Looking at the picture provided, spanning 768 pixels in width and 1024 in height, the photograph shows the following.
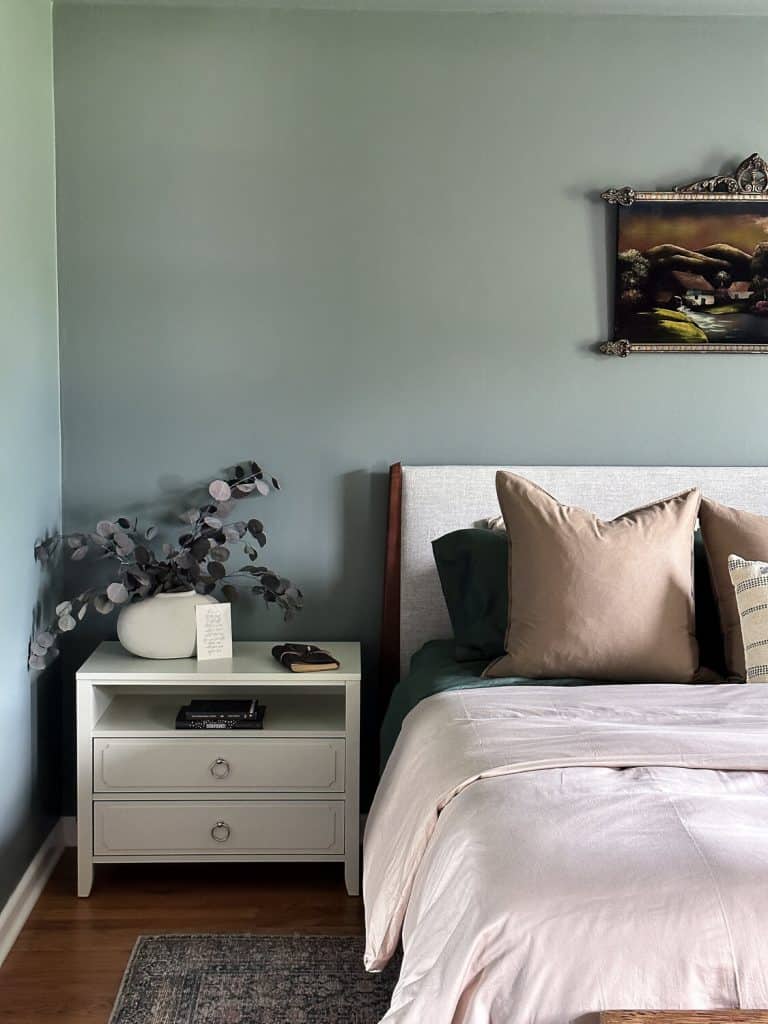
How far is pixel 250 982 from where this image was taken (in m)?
2.25

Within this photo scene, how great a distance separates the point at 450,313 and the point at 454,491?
1.78 ft

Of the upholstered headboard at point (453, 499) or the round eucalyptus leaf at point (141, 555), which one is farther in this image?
the upholstered headboard at point (453, 499)

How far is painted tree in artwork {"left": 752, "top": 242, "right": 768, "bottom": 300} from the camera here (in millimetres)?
2973

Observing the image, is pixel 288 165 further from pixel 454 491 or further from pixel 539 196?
pixel 454 491

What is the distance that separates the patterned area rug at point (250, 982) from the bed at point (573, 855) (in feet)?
1.15

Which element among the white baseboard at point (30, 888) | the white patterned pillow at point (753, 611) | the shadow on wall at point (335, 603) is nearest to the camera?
the white patterned pillow at point (753, 611)

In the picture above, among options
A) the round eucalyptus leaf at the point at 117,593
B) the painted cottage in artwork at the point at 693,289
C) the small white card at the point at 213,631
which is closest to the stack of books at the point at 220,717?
the small white card at the point at 213,631

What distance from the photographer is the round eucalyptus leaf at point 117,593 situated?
2.67 m

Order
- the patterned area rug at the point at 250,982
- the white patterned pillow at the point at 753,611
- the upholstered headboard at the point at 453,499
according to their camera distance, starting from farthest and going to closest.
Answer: the upholstered headboard at the point at 453,499, the white patterned pillow at the point at 753,611, the patterned area rug at the point at 250,982

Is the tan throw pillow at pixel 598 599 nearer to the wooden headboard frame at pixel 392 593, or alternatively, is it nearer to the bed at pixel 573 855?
the bed at pixel 573 855

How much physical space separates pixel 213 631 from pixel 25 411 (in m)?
0.78

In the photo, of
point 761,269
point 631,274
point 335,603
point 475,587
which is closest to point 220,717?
point 335,603

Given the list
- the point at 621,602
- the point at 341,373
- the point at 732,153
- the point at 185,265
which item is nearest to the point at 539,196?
the point at 732,153

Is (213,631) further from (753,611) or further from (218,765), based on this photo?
(753,611)
